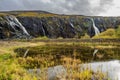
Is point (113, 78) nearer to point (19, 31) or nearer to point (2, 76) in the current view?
point (2, 76)

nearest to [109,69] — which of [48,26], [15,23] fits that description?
[15,23]

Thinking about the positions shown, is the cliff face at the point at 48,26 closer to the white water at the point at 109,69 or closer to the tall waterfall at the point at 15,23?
the tall waterfall at the point at 15,23

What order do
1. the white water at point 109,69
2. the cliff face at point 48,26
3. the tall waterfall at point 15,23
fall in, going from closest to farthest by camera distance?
the white water at point 109,69 → the cliff face at point 48,26 → the tall waterfall at point 15,23

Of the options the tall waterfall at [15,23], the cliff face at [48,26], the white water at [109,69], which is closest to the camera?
the white water at [109,69]

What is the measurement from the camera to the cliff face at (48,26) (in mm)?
131625

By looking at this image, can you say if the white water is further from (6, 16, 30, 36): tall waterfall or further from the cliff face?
(6, 16, 30, 36): tall waterfall

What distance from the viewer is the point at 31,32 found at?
14650 cm

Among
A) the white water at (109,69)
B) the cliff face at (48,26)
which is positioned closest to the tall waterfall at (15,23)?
the cliff face at (48,26)

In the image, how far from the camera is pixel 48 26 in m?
156

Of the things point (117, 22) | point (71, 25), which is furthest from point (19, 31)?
point (117, 22)

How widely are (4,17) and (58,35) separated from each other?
3356 cm

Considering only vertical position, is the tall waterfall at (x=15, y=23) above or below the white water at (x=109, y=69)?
below

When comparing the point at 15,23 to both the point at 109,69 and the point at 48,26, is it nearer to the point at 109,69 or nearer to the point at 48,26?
the point at 48,26

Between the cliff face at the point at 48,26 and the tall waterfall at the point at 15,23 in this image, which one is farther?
the tall waterfall at the point at 15,23
